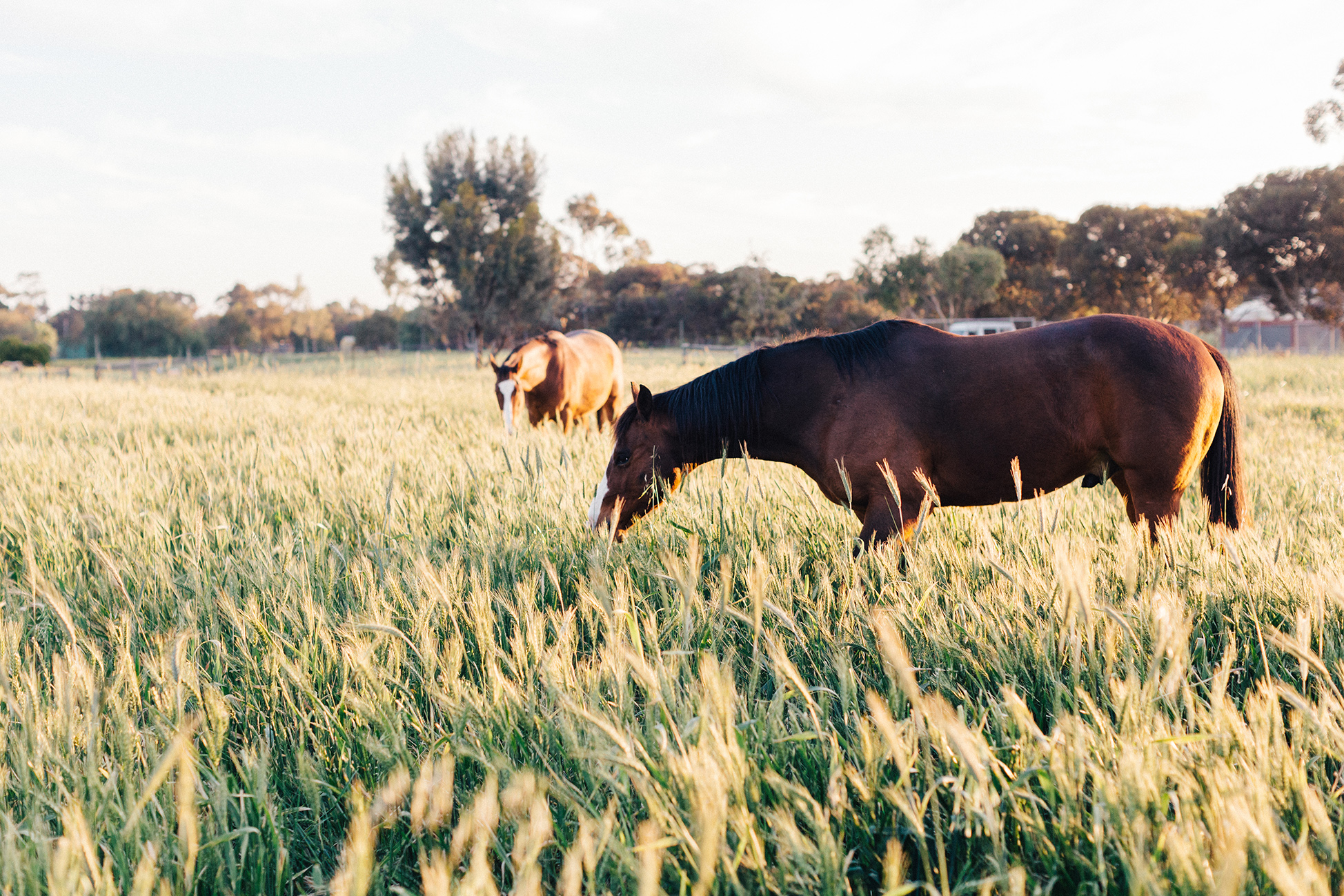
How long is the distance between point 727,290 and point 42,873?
224 feet

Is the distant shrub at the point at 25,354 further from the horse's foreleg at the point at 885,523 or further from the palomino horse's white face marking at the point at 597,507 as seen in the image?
the horse's foreleg at the point at 885,523

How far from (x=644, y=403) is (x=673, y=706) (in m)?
2.39

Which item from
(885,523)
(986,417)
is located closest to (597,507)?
(885,523)

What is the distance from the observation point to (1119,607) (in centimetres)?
216

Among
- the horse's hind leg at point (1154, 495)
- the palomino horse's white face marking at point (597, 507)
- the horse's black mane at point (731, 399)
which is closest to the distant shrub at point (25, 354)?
the palomino horse's white face marking at point (597, 507)

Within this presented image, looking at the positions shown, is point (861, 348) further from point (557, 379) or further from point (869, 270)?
point (869, 270)

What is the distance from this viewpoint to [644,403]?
3.74m

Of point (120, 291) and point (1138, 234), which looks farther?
point (120, 291)

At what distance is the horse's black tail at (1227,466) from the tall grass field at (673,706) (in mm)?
167

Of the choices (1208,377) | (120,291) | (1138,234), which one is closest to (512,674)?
(1208,377)

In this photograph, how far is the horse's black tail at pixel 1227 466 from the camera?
3502 millimetres

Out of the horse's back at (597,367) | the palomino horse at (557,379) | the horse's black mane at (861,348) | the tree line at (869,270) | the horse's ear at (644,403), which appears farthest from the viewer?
the tree line at (869,270)

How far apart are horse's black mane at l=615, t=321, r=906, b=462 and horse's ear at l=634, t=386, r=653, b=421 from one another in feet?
0.14

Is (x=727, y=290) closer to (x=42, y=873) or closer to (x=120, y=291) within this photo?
(x=42, y=873)
